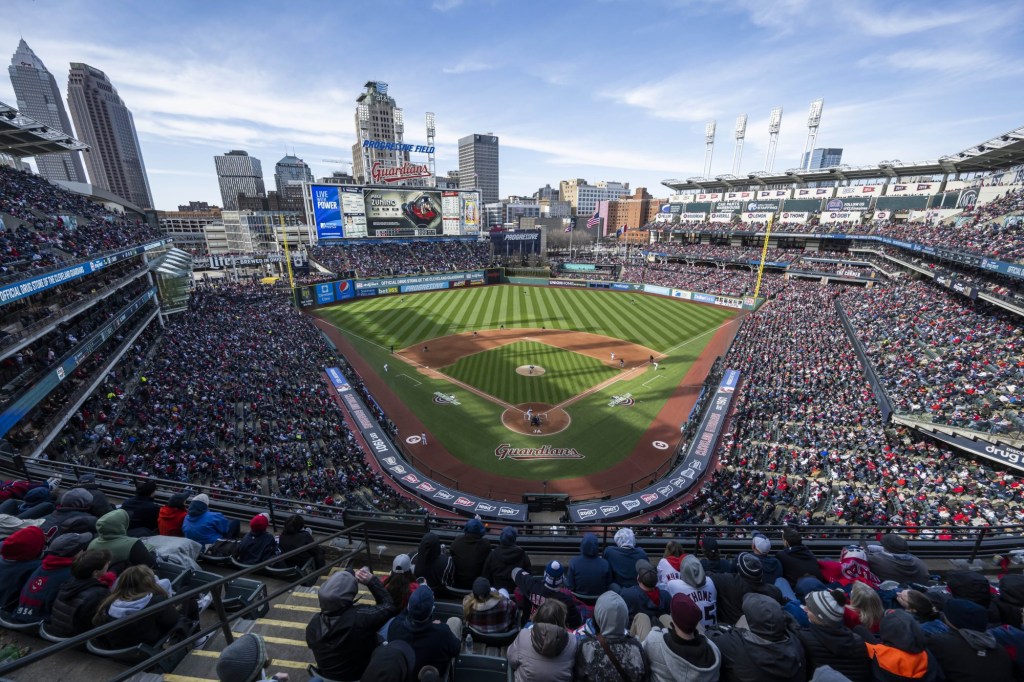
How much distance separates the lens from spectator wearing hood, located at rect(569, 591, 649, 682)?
3742 mm

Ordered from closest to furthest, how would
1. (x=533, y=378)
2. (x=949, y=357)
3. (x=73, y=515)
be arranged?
(x=73, y=515)
(x=949, y=357)
(x=533, y=378)

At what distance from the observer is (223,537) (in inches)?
263

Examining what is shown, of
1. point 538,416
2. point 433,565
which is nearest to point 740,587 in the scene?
point 433,565

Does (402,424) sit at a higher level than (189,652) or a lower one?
lower

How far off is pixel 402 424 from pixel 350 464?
603 centimetres

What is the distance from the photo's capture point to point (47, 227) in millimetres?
24469

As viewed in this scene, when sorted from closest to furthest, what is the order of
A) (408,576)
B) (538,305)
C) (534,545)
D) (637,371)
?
(408,576), (534,545), (637,371), (538,305)

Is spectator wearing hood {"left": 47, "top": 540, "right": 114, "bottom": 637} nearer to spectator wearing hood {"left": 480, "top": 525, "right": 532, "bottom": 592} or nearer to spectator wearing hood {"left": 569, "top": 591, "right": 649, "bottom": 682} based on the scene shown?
spectator wearing hood {"left": 480, "top": 525, "right": 532, "bottom": 592}

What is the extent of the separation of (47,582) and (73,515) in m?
1.70

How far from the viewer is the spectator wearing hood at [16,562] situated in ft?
14.6

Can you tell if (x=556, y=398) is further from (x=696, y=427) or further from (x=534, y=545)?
(x=534, y=545)

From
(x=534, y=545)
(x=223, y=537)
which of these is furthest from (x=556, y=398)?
(x=223, y=537)

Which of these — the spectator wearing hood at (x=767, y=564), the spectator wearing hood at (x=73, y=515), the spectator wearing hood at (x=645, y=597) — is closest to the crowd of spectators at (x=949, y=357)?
the spectator wearing hood at (x=767, y=564)

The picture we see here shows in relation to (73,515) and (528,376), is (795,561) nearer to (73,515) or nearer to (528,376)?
(73,515)
